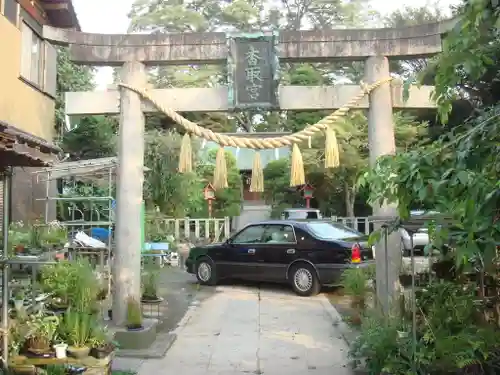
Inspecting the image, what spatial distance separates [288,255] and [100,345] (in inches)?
253

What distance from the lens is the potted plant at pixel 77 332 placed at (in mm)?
5102

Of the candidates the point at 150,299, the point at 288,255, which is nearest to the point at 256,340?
the point at 150,299

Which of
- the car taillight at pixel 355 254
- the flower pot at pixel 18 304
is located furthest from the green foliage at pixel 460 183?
the car taillight at pixel 355 254

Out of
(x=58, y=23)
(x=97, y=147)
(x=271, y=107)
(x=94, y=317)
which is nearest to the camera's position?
(x=94, y=317)

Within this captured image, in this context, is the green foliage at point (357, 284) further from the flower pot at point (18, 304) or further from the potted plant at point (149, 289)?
the flower pot at point (18, 304)

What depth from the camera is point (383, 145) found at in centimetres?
712

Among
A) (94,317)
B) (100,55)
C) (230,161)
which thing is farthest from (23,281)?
(230,161)

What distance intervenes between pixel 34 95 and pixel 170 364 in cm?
891

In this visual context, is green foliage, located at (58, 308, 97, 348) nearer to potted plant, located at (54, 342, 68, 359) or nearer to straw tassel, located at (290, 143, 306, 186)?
potted plant, located at (54, 342, 68, 359)

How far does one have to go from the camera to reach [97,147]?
60.6 feet

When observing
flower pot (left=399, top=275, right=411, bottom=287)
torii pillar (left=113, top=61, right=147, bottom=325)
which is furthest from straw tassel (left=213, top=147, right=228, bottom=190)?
flower pot (left=399, top=275, right=411, bottom=287)

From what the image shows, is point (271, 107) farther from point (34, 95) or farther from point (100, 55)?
point (34, 95)

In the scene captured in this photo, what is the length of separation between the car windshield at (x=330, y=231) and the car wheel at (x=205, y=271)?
2.67 m

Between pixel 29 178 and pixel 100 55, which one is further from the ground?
pixel 100 55
